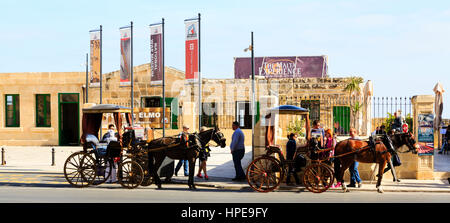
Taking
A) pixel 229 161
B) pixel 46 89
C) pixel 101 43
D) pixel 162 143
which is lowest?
pixel 229 161

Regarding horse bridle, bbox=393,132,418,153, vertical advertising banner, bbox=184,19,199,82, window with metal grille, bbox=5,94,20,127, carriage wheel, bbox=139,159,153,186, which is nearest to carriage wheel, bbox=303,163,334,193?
horse bridle, bbox=393,132,418,153

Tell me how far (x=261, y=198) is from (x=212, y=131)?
2549 mm

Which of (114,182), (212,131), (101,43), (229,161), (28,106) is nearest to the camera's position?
(212,131)

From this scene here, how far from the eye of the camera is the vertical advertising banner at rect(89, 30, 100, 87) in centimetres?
2742

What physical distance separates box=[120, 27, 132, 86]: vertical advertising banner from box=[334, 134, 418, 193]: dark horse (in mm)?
17158

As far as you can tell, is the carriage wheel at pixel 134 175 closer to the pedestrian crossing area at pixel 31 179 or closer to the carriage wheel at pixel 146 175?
the carriage wheel at pixel 146 175

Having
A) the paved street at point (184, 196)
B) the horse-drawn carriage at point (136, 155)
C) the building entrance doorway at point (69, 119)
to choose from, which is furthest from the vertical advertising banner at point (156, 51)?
the paved street at point (184, 196)

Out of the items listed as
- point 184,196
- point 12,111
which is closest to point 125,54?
point 12,111

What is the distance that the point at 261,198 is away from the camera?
10562mm

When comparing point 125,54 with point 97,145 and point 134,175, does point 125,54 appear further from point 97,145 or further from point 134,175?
point 134,175

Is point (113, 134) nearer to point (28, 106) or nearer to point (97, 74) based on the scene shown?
point (97, 74)

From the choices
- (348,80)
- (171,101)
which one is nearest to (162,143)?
(171,101)

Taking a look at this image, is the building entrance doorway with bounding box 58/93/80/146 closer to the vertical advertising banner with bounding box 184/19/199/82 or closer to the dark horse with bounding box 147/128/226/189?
the vertical advertising banner with bounding box 184/19/199/82

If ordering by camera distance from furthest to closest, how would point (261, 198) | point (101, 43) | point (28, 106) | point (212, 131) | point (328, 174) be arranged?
point (28, 106)
point (101, 43)
point (212, 131)
point (328, 174)
point (261, 198)
